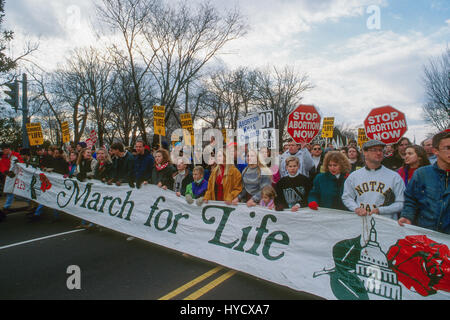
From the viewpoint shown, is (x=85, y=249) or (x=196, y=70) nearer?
(x=85, y=249)

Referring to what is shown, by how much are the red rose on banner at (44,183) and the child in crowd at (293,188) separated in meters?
6.04

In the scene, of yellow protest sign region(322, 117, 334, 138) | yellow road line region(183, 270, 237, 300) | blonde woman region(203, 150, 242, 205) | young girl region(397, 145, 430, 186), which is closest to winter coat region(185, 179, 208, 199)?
blonde woman region(203, 150, 242, 205)

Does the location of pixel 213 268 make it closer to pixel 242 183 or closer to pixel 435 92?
pixel 242 183

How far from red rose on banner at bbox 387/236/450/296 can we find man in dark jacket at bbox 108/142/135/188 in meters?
5.09

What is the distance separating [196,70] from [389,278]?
18985 mm

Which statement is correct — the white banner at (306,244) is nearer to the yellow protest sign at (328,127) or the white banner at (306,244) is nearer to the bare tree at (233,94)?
the yellow protest sign at (328,127)

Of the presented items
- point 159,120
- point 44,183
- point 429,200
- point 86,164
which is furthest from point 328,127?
point 44,183

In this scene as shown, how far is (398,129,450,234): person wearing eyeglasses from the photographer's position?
2723 millimetres

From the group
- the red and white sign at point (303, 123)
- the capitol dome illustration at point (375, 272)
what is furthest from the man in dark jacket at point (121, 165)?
the capitol dome illustration at point (375, 272)

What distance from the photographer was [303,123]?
19.7 ft

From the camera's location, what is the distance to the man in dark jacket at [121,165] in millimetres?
6184

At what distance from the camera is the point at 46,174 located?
23.9 feet

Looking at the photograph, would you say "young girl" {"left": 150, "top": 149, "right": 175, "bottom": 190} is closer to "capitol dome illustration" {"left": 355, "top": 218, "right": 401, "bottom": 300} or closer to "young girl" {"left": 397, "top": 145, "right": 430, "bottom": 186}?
"capitol dome illustration" {"left": 355, "top": 218, "right": 401, "bottom": 300}
